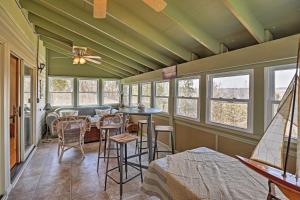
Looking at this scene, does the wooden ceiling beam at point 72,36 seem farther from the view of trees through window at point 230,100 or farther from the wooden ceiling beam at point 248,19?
the wooden ceiling beam at point 248,19

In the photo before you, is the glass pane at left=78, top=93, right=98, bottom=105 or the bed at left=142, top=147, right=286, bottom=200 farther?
the glass pane at left=78, top=93, right=98, bottom=105

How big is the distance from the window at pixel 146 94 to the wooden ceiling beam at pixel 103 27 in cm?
156

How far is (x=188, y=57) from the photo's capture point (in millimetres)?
3879

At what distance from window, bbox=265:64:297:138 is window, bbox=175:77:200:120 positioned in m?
1.48

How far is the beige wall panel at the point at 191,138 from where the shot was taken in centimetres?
339

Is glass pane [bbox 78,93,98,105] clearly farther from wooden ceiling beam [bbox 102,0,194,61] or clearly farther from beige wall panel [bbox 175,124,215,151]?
wooden ceiling beam [bbox 102,0,194,61]

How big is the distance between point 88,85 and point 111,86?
3.41 ft

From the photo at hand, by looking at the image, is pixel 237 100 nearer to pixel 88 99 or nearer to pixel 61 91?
pixel 88 99

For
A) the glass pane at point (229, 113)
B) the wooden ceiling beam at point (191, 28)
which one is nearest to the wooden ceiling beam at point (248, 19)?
the wooden ceiling beam at point (191, 28)

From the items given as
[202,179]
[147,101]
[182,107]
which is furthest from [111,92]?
[202,179]

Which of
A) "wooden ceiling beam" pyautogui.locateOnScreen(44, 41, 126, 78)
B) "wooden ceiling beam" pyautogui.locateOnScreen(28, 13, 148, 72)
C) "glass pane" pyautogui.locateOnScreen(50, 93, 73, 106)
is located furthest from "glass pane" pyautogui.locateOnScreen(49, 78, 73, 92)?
"wooden ceiling beam" pyautogui.locateOnScreen(28, 13, 148, 72)

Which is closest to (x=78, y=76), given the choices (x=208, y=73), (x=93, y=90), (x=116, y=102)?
(x=93, y=90)

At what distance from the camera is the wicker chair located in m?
3.78

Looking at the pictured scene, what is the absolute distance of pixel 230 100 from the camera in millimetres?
3078
